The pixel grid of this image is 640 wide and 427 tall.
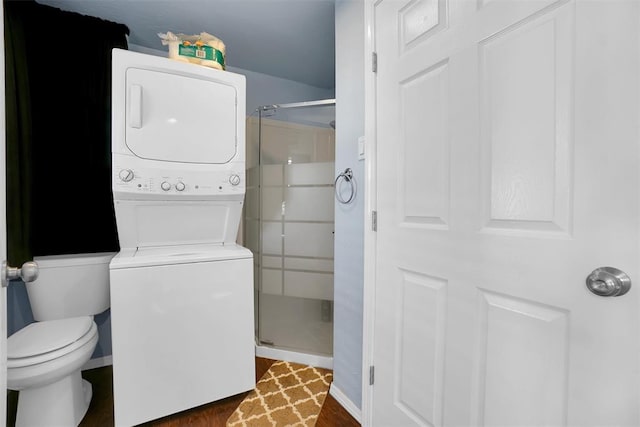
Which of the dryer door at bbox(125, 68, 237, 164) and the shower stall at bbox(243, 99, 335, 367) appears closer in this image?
the dryer door at bbox(125, 68, 237, 164)

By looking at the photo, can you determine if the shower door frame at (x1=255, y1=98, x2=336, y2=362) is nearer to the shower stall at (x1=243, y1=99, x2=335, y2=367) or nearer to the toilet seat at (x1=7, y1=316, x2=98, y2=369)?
the shower stall at (x1=243, y1=99, x2=335, y2=367)

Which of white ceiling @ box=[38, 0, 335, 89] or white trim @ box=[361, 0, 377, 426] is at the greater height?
white ceiling @ box=[38, 0, 335, 89]

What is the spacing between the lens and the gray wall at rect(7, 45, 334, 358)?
6.20ft

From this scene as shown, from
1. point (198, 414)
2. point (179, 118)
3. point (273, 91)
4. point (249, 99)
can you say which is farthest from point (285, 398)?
point (273, 91)

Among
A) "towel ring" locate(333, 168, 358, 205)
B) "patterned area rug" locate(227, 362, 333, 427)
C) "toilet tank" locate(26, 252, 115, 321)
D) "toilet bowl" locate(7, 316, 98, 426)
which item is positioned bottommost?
"patterned area rug" locate(227, 362, 333, 427)

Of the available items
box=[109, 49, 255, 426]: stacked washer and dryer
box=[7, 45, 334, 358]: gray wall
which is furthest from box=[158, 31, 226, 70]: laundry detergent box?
box=[7, 45, 334, 358]: gray wall

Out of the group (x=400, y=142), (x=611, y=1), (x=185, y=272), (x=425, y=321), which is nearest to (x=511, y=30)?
(x=611, y=1)

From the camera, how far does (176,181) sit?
5.69ft

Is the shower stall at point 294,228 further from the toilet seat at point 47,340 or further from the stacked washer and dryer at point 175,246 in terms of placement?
the toilet seat at point 47,340

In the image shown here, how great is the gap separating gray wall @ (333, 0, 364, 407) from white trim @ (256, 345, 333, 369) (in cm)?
32

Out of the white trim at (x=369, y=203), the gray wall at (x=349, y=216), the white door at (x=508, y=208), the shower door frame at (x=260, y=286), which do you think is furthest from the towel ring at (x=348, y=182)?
the shower door frame at (x=260, y=286)

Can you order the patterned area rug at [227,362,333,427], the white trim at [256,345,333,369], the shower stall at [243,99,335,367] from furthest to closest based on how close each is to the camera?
1. the shower stall at [243,99,335,367]
2. the white trim at [256,345,333,369]
3. the patterned area rug at [227,362,333,427]

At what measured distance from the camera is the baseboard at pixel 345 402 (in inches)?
63.2

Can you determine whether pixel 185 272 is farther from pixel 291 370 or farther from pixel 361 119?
pixel 361 119
